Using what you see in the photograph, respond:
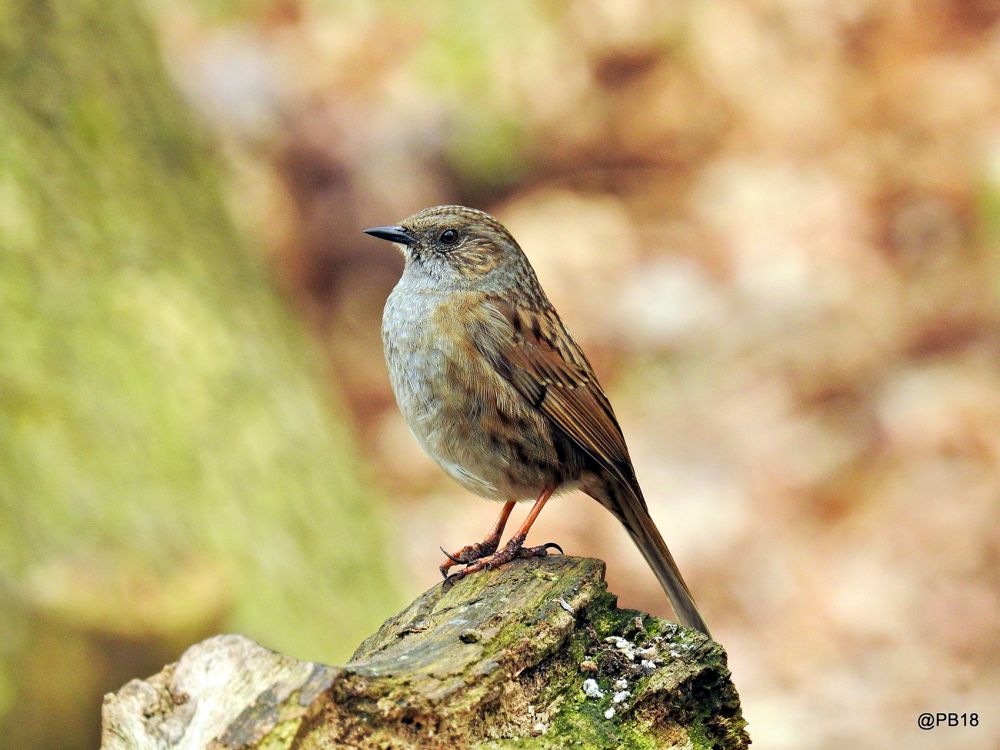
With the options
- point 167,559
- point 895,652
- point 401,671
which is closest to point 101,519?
point 167,559

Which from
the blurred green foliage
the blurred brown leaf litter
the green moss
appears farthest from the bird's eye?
the blurred brown leaf litter

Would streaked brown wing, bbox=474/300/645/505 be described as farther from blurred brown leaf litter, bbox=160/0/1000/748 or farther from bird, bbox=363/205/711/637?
blurred brown leaf litter, bbox=160/0/1000/748

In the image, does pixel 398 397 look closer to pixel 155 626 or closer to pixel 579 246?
pixel 155 626

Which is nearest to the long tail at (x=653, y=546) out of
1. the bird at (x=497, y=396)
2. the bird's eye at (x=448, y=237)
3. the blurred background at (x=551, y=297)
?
the bird at (x=497, y=396)

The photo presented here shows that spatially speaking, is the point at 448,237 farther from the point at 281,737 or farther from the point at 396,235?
the point at 281,737

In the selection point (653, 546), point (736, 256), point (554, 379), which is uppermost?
point (736, 256)

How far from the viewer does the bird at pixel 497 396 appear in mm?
3549

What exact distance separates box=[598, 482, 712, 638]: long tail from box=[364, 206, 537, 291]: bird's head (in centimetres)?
80

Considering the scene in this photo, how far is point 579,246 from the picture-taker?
24.0 feet

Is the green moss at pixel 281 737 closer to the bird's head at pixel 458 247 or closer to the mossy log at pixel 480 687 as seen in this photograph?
the mossy log at pixel 480 687

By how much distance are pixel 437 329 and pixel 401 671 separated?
1.53 m

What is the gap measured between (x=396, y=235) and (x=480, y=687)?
2.02 m

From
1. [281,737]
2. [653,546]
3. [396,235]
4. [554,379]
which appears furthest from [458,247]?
[281,737]

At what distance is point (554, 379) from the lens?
3.73 m
